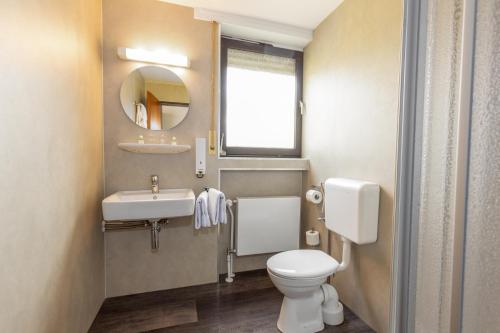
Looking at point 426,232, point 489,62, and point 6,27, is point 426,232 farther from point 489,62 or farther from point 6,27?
point 6,27

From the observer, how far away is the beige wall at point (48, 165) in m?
0.85

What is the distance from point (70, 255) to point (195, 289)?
3.32ft

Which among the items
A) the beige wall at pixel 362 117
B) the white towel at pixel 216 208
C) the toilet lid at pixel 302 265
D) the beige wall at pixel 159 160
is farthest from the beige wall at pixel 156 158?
the beige wall at pixel 362 117

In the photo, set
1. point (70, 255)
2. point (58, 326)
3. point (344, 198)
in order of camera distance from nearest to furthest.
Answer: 1. point (58, 326)
2. point (70, 255)
3. point (344, 198)

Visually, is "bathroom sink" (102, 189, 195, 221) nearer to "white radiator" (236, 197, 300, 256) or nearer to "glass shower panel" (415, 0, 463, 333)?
"white radiator" (236, 197, 300, 256)

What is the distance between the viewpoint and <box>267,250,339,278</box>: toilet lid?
142cm

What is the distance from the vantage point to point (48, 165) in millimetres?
1082

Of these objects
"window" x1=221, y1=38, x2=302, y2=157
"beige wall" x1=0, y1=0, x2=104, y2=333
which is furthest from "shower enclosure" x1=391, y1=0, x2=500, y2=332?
"window" x1=221, y1=38, x2=302, y2=157

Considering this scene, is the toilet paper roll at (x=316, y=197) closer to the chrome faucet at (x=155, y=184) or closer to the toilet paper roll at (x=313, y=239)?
the toilet paper roll at (x=313, y=239)

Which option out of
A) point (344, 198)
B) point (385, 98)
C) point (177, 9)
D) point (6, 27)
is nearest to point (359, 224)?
point (344, 198)

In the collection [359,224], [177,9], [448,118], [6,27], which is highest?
[177,9]

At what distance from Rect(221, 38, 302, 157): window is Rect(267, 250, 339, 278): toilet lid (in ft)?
3.40

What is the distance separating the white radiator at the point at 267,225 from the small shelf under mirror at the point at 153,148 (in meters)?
0.67

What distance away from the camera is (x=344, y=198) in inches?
61.2
